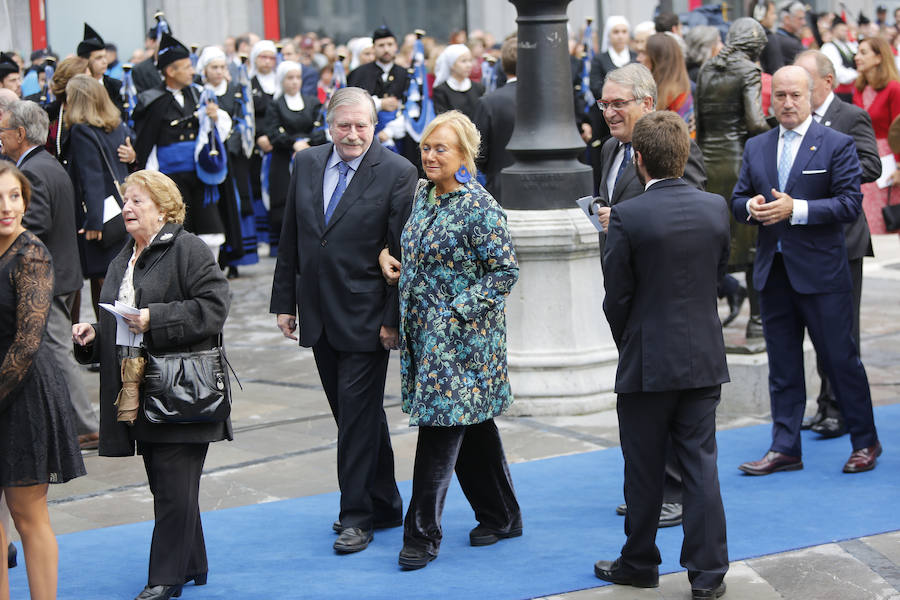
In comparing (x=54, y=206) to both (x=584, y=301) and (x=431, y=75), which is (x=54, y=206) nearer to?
(x=584, y=301)

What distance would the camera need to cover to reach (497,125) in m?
9.54

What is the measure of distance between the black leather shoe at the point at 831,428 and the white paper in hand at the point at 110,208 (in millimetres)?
4479

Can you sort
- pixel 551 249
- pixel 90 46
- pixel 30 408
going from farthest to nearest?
pixel 90 46
pixel 551 249
pixel 30 408

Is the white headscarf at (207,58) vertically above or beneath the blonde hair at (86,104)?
above

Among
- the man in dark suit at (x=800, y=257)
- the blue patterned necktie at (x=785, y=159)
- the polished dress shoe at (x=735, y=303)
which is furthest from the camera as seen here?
the polished dress shoe at (x=735, y=303)

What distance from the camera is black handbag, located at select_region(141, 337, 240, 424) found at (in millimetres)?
4965

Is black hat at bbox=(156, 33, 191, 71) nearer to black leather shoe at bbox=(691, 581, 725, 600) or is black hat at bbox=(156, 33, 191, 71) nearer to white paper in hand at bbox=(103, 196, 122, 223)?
white paper in hand at bbox=(103, 196, 122, 223)

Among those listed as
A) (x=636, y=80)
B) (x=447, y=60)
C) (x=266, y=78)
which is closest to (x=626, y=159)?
(x=636, y=80)

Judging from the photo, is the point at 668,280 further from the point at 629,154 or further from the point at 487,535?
the point at 487,535

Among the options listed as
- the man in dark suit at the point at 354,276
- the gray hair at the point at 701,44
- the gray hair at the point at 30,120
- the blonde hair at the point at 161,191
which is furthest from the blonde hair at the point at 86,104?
the gray hair at the point at 701,44

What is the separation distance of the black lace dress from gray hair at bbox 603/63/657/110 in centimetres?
247

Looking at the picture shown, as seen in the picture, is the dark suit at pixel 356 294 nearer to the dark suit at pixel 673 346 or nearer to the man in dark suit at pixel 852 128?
the dark suit at pixel 673 346

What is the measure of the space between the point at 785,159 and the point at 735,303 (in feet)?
11.3

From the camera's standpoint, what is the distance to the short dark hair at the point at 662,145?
496 cm
